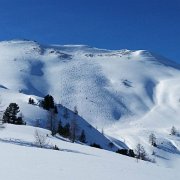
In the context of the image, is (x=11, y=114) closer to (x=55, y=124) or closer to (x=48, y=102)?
(x=55, y=124)

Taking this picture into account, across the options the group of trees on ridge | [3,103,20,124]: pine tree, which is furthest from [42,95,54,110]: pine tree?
[3,103,20,124]: pine tree

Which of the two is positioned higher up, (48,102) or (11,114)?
(48,102)

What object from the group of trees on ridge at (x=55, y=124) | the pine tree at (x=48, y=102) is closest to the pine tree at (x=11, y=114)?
the group of trees on ridge at (x=55, y=124)

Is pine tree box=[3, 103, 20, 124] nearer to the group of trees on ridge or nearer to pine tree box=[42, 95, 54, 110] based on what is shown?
the group of trees on ridge

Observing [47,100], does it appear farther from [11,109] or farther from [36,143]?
[36,143]

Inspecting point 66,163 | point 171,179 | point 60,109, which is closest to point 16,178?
point 66,163

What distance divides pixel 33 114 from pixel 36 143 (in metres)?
66.6

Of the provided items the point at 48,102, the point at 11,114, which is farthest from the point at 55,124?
the point at 11,114

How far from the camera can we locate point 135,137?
19425 cm

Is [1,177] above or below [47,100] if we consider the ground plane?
below

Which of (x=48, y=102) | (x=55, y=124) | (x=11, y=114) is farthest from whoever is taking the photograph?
(x=48, y=102)

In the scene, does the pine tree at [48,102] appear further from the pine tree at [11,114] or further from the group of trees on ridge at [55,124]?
the pine tree at [11,114]

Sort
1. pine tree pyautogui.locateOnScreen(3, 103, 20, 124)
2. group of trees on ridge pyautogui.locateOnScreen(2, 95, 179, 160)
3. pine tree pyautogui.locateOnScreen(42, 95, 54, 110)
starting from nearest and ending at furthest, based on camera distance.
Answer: group of trees on ridge pyautogui.locateOnScreen(2, 95, 179, 160) < pine tree pyautogui.locateOnScreen(3, 103, 20, 124) < pine tree pyautogui.locateOnScreen(42, 95, 54, 110)

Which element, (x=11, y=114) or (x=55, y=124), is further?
(x=55, y=124)
